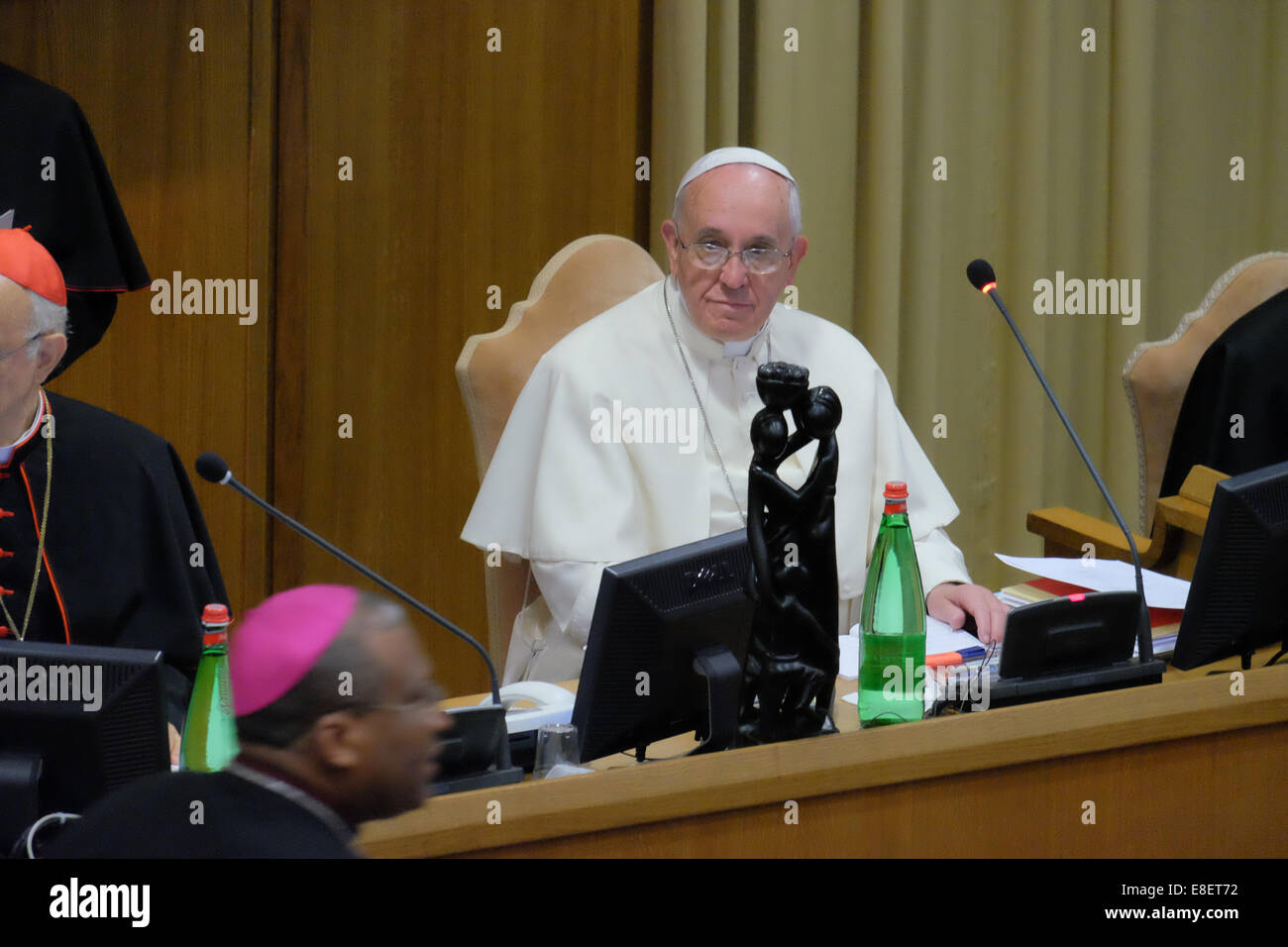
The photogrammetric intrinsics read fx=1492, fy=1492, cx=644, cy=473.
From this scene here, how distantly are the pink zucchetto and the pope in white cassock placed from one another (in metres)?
1.44

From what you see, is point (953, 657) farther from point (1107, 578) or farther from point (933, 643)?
point (1107, 578)

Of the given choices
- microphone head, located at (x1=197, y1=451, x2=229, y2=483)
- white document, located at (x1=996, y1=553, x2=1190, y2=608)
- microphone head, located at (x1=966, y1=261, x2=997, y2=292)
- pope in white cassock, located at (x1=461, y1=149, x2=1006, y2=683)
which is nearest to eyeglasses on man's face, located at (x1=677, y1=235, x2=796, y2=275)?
pope in white cassock, located at (x1=461, y1=149, x2=1006, y2=683)

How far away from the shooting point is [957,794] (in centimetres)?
187

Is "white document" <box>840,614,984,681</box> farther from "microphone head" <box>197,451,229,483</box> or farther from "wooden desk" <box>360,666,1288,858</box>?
"microphone head" <box>197,451,229,483</box>

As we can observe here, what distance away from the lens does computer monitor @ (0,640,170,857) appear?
1544 millimetres

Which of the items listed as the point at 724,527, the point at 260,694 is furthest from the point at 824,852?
the point at 724,527

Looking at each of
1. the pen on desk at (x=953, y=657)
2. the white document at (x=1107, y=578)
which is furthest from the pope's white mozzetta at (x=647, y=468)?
the pen on desk at (x=953, y=657)

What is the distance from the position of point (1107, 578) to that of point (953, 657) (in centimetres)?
50

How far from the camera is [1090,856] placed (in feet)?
6.30

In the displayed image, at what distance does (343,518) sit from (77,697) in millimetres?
2849

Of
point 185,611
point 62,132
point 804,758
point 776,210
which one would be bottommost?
point 804,758

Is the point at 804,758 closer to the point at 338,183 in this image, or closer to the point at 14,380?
the point at 14,380

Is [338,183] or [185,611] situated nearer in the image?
[185,611]

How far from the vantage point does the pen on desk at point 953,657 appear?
2250 mm
